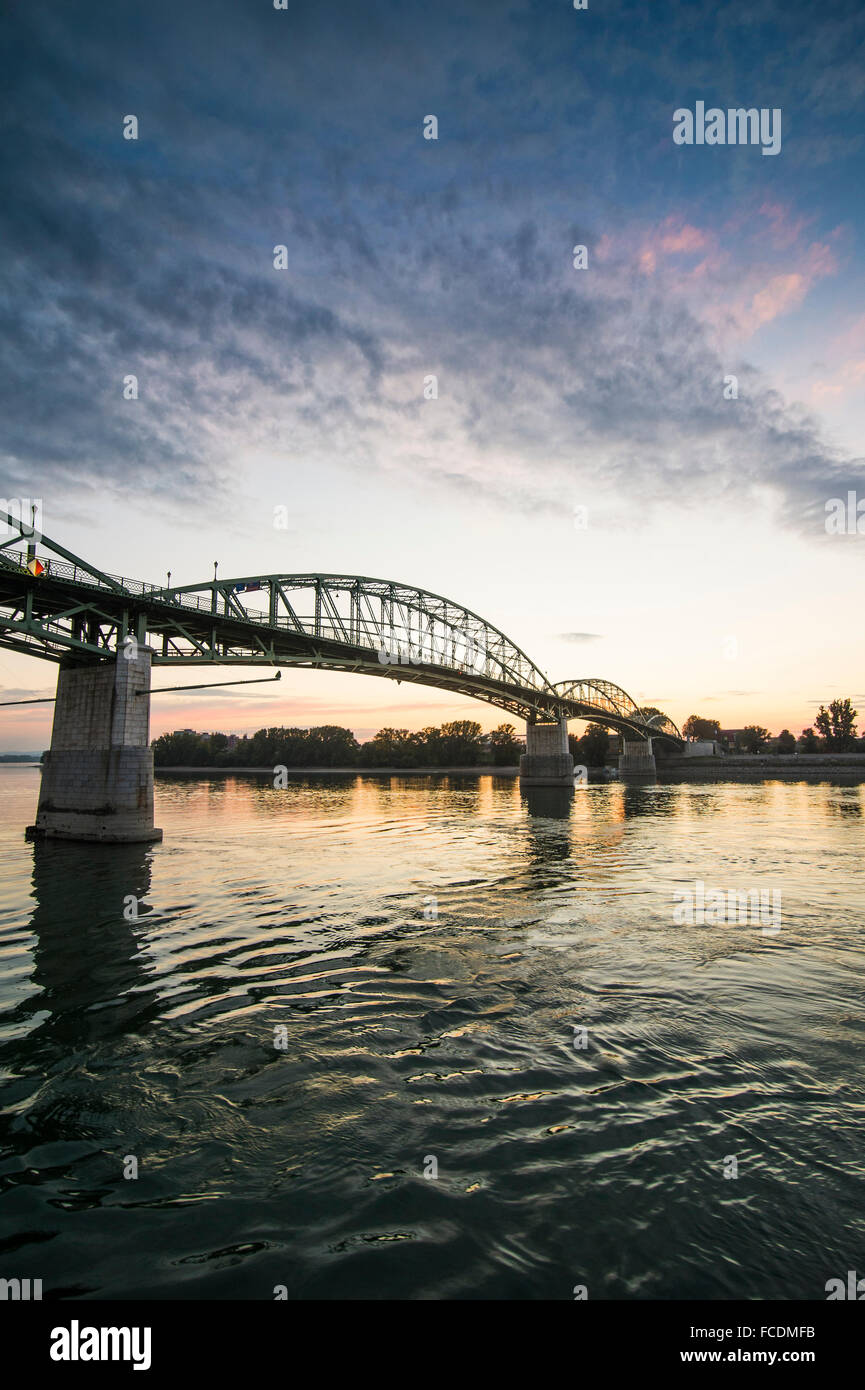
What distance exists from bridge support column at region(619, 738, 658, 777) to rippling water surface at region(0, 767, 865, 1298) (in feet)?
433

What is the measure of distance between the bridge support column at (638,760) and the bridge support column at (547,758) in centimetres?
4511

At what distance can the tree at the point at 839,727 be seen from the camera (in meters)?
178

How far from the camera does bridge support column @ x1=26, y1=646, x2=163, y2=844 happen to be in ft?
96.0

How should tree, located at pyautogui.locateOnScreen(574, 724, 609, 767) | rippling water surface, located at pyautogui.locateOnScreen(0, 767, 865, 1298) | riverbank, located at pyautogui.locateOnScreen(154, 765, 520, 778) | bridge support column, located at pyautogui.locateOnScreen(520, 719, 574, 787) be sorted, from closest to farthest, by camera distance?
rippling water surface, located at pyautogui.locateOnScreen(0, 767, 865, 1298) < bridge support column, located at pyautogui.locateOnScreen(520, 719, 574, 787) < riverbank, located at pyautogui.locateOnScreen(154, 765, 520, 778) < tree, located at pyautogui.locateOnScreen(574, 724, 609, 767)

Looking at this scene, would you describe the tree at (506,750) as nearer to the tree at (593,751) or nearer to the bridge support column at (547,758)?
the tree at (593,751)

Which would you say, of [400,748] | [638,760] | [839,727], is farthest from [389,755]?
[839,727]

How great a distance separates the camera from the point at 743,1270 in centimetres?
450

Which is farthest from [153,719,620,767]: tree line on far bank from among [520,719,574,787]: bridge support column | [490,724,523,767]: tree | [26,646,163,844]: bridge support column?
[26,646,163,844]: bridge support column

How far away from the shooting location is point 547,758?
338 ft

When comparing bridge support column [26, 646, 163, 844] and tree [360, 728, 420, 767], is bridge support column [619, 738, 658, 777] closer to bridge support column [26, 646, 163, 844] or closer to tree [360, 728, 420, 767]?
tree [360, 728, 420, 767]

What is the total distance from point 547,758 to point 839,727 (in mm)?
127346

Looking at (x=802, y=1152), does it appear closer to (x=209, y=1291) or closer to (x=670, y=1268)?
(x=670, y=1268)

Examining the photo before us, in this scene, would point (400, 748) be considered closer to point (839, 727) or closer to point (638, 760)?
point (638, 760)

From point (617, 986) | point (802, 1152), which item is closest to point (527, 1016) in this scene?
point (617, 986)
